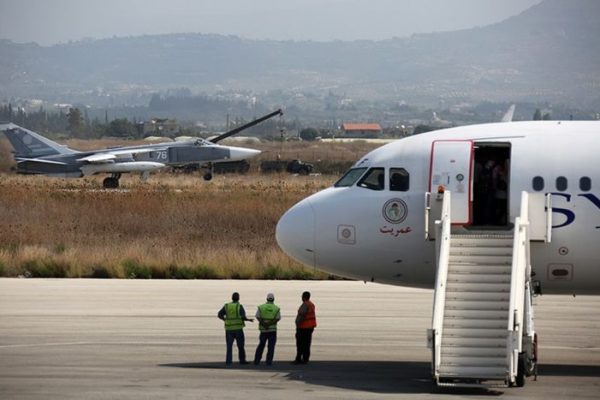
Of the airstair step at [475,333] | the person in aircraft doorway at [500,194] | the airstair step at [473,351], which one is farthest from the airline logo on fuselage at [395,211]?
the airstair step at [473,351]

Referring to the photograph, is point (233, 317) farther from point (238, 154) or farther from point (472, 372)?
point (238, 154)

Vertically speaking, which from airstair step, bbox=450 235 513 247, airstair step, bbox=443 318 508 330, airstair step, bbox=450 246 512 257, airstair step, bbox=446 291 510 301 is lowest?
airstair step, bbox=443 318 508 330

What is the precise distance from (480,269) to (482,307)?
87 cm

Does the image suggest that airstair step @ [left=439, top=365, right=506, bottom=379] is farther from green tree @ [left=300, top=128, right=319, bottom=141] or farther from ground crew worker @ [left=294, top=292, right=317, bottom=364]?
green tree @ [left=300, top=128, right=319, bottom=141]

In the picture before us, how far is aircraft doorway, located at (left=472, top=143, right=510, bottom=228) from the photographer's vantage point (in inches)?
1038

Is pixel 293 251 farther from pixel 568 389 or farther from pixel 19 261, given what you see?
pixel 19 261

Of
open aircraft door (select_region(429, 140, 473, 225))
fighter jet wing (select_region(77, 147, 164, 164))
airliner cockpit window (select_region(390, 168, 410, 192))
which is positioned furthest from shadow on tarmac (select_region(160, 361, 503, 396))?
fighter jet wing (select_region(77, 147, 164, 164))

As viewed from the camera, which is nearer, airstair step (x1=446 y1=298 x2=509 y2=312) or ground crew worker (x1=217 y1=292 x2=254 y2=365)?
airstair step (x1=446 y1=298 x2=509 y2=312)

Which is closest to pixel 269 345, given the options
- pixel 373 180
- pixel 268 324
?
pixel 268 324

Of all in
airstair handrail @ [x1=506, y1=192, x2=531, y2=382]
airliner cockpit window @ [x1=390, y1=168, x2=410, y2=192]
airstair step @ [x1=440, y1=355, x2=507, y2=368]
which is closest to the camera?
airstair handrail @ [x1=506, y1=192, x2=531, y2=382]

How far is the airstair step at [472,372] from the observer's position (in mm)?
23172

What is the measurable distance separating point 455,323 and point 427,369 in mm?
2908

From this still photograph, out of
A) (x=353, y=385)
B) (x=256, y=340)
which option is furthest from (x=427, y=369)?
(x=256, y=340)

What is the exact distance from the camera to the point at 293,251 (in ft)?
89.9
